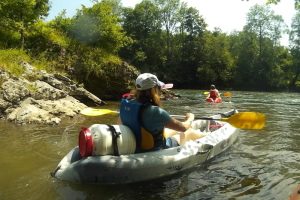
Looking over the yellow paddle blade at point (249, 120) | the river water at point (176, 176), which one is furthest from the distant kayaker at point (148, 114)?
the yellow paddle blade at point (249, 120)

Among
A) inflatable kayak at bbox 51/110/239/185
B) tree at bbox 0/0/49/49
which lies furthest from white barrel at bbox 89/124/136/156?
tree at bbox 0/0/49/49

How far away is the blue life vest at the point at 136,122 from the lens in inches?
183

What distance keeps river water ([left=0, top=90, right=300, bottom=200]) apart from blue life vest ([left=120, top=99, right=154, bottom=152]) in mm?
484

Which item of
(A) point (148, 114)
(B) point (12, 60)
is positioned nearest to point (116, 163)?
(A) point (148, 114)

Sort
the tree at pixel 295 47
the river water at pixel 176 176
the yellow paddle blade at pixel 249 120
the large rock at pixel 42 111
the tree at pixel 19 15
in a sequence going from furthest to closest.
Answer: the tree at pixel 295 47, the tree at pixel 19 15, the large rock at pixel 42 111, the yellow paddle blade at pixel 249 120, the river water at pixel 176 176

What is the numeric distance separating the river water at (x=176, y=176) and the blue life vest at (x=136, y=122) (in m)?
0.48

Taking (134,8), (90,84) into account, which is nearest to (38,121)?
(90,84)

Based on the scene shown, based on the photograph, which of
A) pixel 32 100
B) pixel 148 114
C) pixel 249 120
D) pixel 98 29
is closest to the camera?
pixel 148 114

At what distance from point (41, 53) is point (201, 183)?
11.1 meters

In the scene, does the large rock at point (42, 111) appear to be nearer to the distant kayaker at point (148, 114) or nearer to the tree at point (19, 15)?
the distant kayaker at point (148, 114)

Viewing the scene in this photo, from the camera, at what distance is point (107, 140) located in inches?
177

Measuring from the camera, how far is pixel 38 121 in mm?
8914

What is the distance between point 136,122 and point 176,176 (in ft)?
3.19

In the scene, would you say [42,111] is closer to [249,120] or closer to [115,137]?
[115,137]
